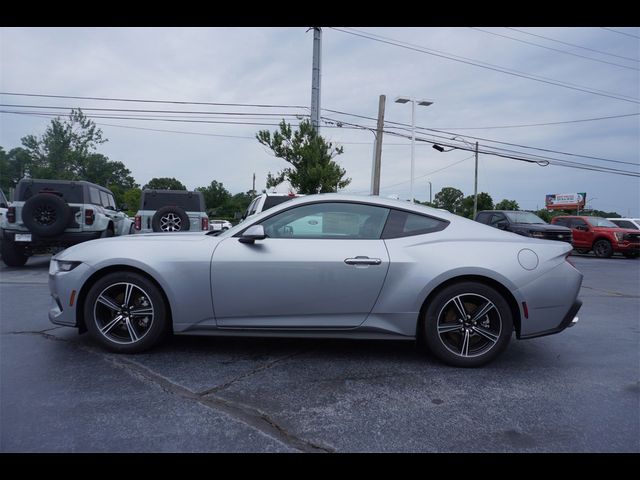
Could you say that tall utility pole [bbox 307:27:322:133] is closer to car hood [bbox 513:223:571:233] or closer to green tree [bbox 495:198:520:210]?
car hood [bbox 513:223:571:233]

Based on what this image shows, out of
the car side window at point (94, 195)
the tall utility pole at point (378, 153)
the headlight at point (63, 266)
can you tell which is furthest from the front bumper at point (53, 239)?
the tall utility pole at point (378, 153)

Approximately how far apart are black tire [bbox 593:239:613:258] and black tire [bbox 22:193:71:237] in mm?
18630

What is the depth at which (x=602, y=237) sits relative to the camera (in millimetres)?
16359

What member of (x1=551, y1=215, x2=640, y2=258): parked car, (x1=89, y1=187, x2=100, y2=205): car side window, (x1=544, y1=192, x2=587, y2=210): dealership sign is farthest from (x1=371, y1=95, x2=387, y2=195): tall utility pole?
(x1=544, y1=192, x2=587, y2=210): dealership sign

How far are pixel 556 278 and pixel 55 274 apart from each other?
13.8ft

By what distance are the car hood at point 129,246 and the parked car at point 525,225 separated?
544 inches

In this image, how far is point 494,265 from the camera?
3.22m

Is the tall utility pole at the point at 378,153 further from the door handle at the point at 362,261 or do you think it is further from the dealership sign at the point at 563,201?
the dealership sign at the point at 563,201

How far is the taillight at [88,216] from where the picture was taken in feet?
29.9

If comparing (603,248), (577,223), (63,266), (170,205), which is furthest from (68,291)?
(577,223)

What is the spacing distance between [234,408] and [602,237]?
1837cm

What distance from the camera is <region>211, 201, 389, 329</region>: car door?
323 cm
